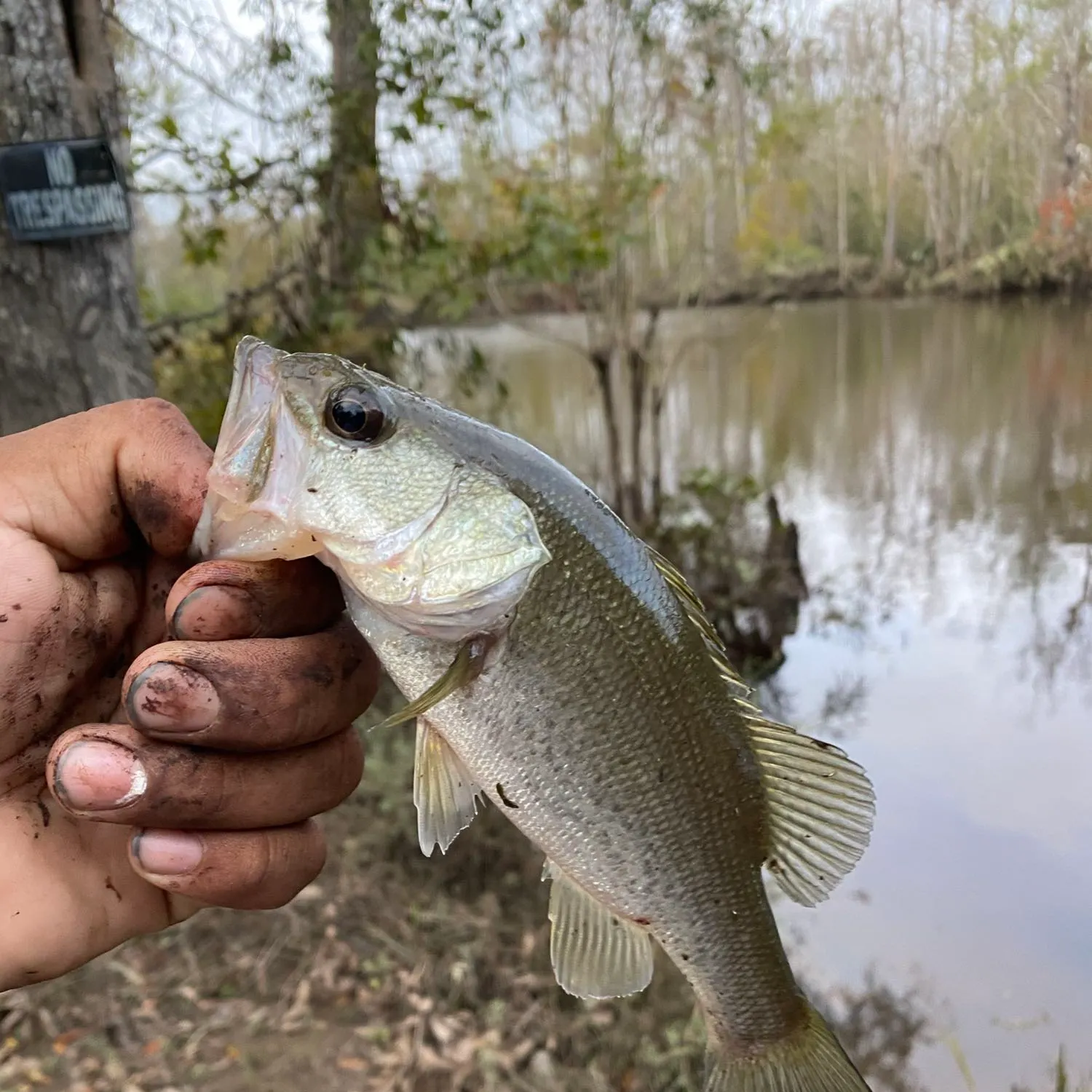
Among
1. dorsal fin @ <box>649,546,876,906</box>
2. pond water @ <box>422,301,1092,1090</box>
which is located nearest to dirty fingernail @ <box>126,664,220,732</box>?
dorsal fin @ <box>649,546,876,906</box>

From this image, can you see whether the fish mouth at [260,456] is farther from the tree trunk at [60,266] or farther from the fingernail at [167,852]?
the tree trunk at [60,266]

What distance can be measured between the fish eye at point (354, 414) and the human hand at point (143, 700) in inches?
10.6

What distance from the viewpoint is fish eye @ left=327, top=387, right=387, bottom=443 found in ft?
3.82

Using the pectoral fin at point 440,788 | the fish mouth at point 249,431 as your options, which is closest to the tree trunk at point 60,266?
the fish mouth at point 249,431

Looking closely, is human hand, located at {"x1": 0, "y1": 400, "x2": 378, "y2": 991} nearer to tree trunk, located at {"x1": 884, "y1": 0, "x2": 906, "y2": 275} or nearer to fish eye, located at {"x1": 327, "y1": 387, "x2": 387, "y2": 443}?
fish eye, located at {"x1": 327, "y1": 387, "x2": 387, "y2": 443}

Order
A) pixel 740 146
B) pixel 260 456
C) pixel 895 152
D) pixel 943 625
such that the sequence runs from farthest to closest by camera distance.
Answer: pixel 895 152, pixel 740 146, pixel 943 625, pixel 260 456

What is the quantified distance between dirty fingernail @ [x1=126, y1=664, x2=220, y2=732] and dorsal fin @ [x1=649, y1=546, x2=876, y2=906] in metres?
0.73

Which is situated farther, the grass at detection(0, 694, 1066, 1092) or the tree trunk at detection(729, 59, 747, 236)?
the tree trunk at detection(729, 59, 747, 236)

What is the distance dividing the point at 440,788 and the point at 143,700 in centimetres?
46

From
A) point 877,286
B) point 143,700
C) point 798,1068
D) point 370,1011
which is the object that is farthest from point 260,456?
point 877,286

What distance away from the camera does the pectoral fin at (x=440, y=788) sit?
50.8 inches

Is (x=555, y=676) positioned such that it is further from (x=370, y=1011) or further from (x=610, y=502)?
(x=610, y=502)

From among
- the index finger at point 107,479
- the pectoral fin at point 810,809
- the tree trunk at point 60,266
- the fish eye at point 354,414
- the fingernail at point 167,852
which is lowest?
the pectoral fin at point 810,809

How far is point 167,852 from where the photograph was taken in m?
1.25
